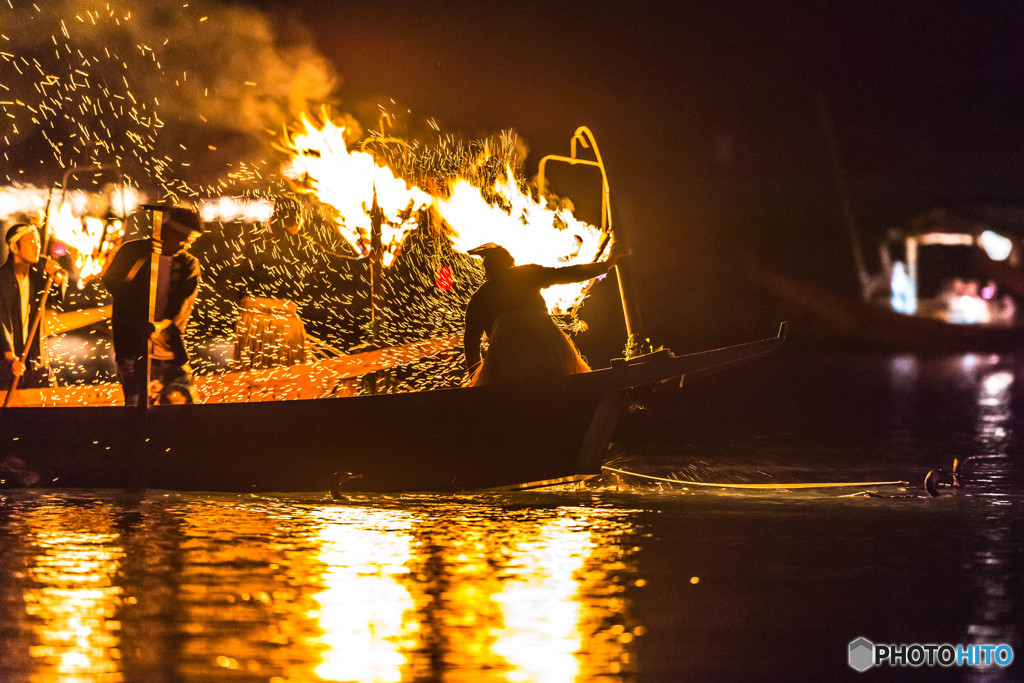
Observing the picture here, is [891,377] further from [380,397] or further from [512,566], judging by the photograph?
[512,566]

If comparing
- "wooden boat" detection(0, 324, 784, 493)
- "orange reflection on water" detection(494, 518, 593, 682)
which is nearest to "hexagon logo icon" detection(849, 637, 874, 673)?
"orange reflection on water" detection(494, 518, 593, 682)

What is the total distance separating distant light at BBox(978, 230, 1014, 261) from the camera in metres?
47.2

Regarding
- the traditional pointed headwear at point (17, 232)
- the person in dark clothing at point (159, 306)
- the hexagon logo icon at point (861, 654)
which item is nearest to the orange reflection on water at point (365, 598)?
the hexagon logo icon at point (861, 654)

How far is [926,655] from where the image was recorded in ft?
19.1

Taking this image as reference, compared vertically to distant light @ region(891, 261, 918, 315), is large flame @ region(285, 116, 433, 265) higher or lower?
lower

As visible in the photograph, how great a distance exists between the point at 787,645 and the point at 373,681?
175cm

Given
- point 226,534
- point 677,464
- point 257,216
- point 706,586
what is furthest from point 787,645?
point 257,216

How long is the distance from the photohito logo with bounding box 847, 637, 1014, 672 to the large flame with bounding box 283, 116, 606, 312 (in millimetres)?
5348

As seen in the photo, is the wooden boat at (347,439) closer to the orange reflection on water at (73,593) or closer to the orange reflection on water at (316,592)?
the orange reflection on water at (316,592)

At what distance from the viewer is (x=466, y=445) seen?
1048 centimetres

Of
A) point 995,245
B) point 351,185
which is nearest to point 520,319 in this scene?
point 351,185

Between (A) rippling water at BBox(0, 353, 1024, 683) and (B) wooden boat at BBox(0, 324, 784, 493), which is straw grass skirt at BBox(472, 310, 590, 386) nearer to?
(B) wooden boat at BBox(0, 324, 784, 493)

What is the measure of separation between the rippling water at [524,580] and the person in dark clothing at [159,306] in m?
1.13

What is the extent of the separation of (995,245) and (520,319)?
40.0 meters
